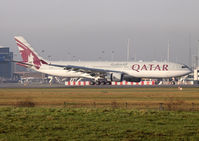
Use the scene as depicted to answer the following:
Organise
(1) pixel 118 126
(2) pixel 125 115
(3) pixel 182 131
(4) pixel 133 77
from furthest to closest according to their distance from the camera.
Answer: (4) pixel 133 77
(2) pixel 125 115
(1) pixel 118 126
(3) pixel 182 131

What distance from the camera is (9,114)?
106 feet

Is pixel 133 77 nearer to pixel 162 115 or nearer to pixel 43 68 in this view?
pixel 43 68

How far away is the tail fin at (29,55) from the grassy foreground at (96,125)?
196ft

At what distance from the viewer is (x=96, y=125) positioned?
25891mm

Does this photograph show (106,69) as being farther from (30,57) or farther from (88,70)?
(30,57)

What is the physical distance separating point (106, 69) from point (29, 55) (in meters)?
16.7

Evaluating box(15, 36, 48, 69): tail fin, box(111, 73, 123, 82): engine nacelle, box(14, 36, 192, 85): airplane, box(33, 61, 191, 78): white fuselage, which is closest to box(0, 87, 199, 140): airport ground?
box(111, 73, 123, 82): engine nacelle

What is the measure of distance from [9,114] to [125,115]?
8392mm

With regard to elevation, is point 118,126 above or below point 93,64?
below

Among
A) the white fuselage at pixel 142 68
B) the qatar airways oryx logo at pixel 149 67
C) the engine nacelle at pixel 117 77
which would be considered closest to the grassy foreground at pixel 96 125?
the engine nacelle at pixel 117 77

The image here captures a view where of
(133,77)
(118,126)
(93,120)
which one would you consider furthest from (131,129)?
(133,77)

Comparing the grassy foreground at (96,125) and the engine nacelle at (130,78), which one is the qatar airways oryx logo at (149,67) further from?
the grassy foreground at (96,125)

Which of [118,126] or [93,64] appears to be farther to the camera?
[93,64]

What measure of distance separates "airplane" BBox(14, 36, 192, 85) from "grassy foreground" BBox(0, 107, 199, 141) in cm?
5529
